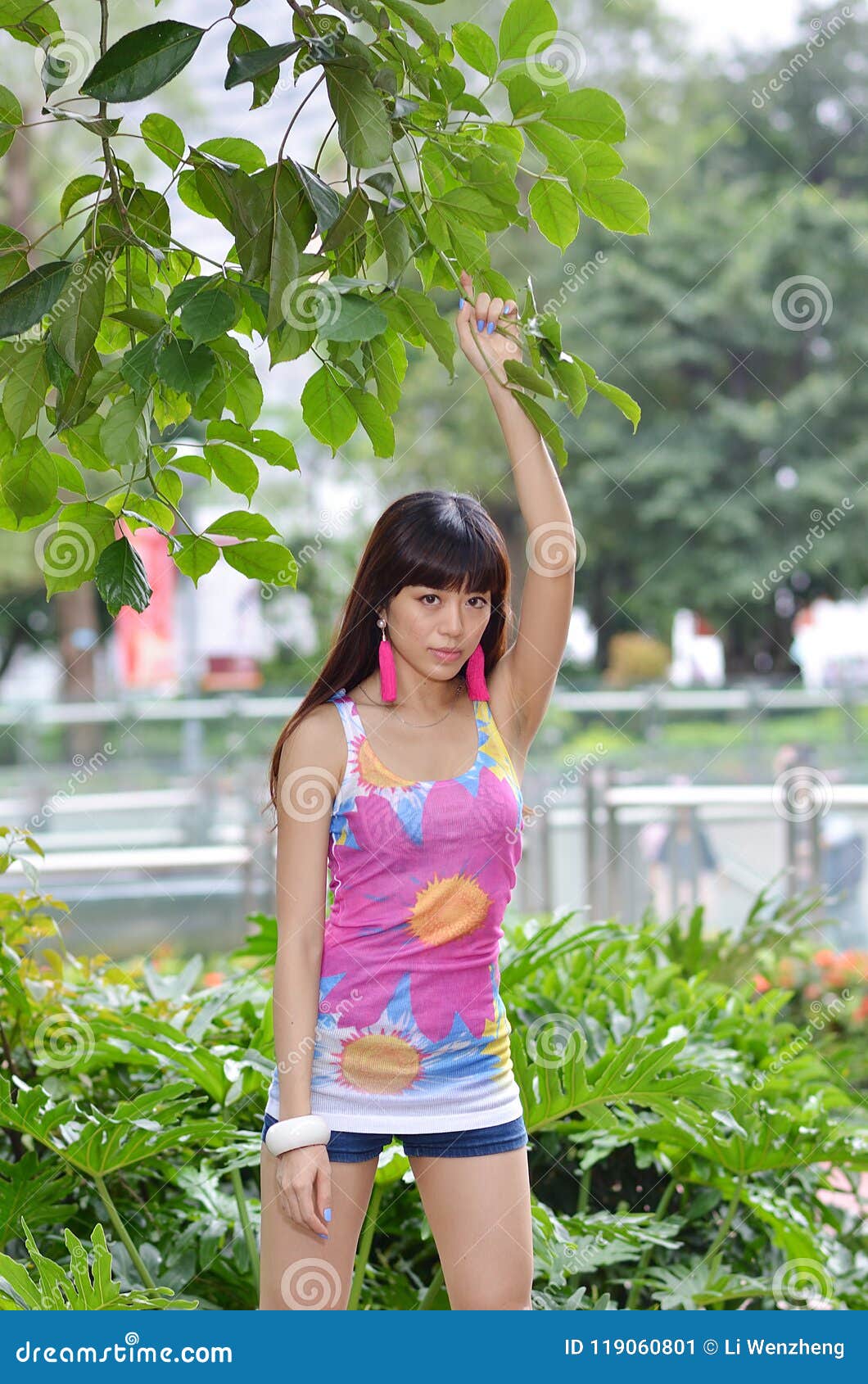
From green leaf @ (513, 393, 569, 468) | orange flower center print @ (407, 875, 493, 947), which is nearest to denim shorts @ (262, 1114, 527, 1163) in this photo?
orange flower center print @ (407, 875, 493, 947)

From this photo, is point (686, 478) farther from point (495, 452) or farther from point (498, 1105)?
point (498, 1105)

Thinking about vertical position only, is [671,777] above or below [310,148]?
below

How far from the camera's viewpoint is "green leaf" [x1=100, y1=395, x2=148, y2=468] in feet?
4.77

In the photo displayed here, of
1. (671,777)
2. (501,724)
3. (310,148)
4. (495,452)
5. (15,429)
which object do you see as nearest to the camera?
(15,429)

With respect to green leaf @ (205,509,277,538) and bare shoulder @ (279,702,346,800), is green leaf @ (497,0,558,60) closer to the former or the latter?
green leaf @ (205,509,277,538)

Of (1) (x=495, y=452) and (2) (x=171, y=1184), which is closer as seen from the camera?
(2) (x=171, y=1184)

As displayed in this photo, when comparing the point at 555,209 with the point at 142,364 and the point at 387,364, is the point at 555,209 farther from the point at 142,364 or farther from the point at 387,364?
the point at 142,364

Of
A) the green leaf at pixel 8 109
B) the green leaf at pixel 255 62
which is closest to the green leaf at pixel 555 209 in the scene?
the green leaf at pixel 255 62

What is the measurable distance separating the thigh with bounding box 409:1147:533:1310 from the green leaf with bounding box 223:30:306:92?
121 centimetres

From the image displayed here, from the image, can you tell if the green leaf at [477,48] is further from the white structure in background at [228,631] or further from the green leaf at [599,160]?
the white structure in background at [228,631]

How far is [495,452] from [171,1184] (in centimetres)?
1273

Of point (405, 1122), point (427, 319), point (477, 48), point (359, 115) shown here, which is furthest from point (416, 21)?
point (405, 1122)

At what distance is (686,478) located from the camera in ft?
51.2

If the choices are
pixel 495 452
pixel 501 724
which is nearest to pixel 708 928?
pixel 501 724
